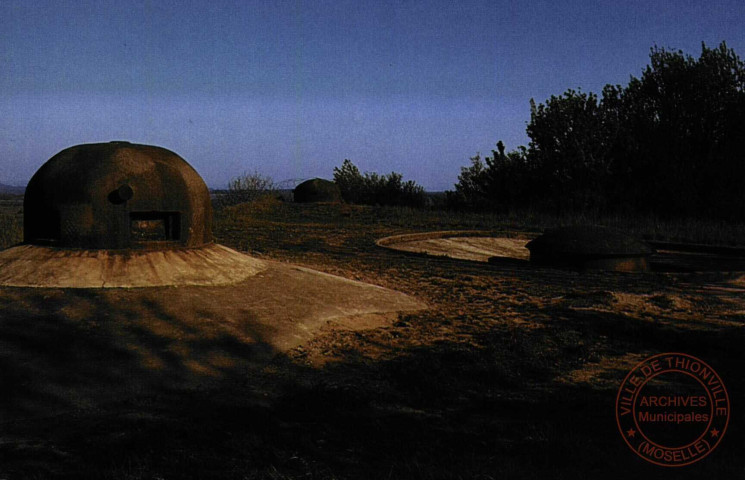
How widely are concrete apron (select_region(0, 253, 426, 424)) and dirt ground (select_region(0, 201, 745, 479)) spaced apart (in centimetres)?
3

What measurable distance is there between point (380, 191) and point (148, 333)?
117 feet

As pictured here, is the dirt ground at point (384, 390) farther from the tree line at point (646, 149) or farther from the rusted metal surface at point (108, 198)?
the tree line at point (646, 149)

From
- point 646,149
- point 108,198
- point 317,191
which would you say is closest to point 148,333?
point 108,198

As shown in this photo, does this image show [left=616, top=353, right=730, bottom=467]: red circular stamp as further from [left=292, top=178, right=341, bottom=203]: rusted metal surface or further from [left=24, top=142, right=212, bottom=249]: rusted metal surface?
[left=292, top=178, right=341, bottom=203]: rusted metal surface

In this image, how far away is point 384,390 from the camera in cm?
493

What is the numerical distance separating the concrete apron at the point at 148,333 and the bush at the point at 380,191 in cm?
3170

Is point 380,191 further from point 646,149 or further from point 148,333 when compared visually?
point 148,333

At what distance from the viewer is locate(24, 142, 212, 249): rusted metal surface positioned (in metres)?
7.34

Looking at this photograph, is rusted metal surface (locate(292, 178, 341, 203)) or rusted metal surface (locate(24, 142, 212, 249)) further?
rusted metal surface (locate(292, 178, 341, 203))

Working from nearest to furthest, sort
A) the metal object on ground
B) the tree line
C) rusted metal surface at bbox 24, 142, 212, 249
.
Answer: rusted metal surface at bbox 24, 142, 212, 249
the metal object on ground
the tree line

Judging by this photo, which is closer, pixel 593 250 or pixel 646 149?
pixel 593 250

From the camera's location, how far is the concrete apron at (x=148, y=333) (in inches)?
191

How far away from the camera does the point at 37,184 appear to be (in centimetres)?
771

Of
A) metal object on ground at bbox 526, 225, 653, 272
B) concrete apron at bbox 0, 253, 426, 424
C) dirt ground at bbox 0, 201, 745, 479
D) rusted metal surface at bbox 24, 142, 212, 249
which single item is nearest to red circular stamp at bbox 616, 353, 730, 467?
dirt ground at bbox 0, 201, 745, 479
